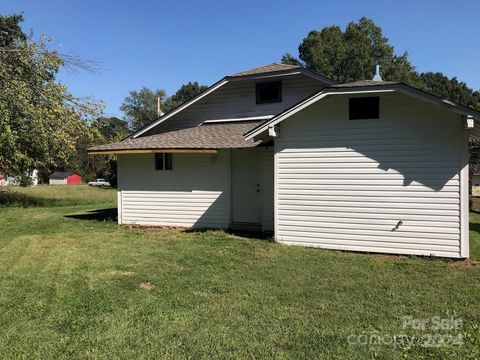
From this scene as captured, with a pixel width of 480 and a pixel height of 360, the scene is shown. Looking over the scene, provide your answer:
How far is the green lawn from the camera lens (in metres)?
4.11

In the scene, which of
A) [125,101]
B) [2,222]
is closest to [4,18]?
[2,222]

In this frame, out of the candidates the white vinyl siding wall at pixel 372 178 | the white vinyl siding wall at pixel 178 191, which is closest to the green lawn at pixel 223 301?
the white vinyl siding wall at pixel 372 178

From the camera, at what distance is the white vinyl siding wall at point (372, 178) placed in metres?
8.20

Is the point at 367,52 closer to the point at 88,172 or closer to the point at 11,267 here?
the point at 11,267

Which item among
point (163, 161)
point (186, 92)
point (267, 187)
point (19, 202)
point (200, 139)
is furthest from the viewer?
point (186, 92)

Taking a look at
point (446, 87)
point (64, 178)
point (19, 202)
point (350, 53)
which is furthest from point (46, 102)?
point (64, 178)

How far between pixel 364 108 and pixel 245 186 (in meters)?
4.15

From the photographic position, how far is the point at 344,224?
8.98 metres

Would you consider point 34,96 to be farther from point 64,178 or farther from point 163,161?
point 64,178

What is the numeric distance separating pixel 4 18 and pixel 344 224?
1020 inches

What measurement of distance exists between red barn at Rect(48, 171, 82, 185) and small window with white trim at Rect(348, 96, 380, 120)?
79084 mm

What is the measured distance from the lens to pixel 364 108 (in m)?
8.81

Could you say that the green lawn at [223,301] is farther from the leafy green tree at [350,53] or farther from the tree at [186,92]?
the tree at [186,92]

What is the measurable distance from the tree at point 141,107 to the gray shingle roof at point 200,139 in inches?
2701
